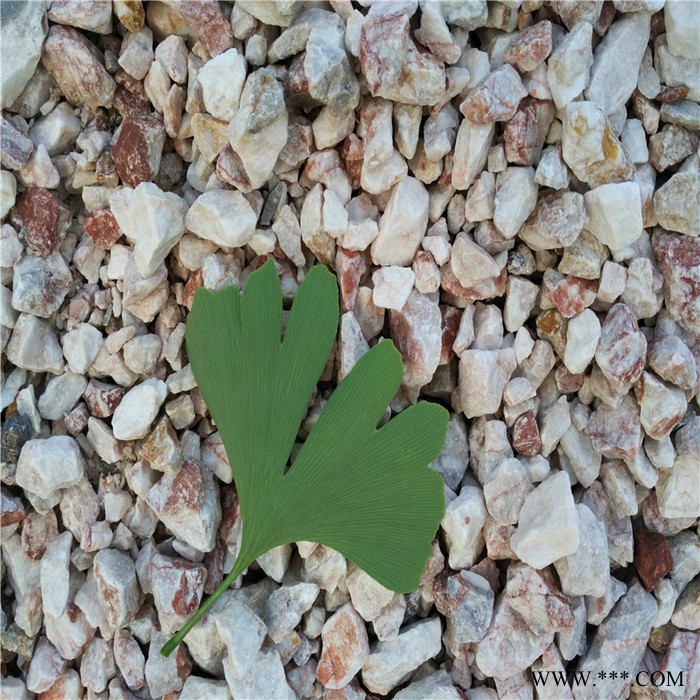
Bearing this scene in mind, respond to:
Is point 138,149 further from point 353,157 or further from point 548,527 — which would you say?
point 548,527

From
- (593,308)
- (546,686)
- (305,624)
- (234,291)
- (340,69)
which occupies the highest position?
(340,69)

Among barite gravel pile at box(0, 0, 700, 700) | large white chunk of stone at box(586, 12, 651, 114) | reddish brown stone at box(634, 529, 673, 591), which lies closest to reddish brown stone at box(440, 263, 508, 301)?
barite gravel pile at box(0, 0, 700, 700)

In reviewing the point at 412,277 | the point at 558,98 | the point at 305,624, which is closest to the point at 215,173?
the point at 412,277

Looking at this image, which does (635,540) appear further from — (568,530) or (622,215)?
(622,215)

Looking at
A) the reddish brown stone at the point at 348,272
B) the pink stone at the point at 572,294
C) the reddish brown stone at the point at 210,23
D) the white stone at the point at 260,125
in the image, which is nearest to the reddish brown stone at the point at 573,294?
the pink stone at the point at 572,294

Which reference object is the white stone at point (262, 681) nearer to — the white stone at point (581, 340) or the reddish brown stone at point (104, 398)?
the reddish brown stone at point (104, 398)
